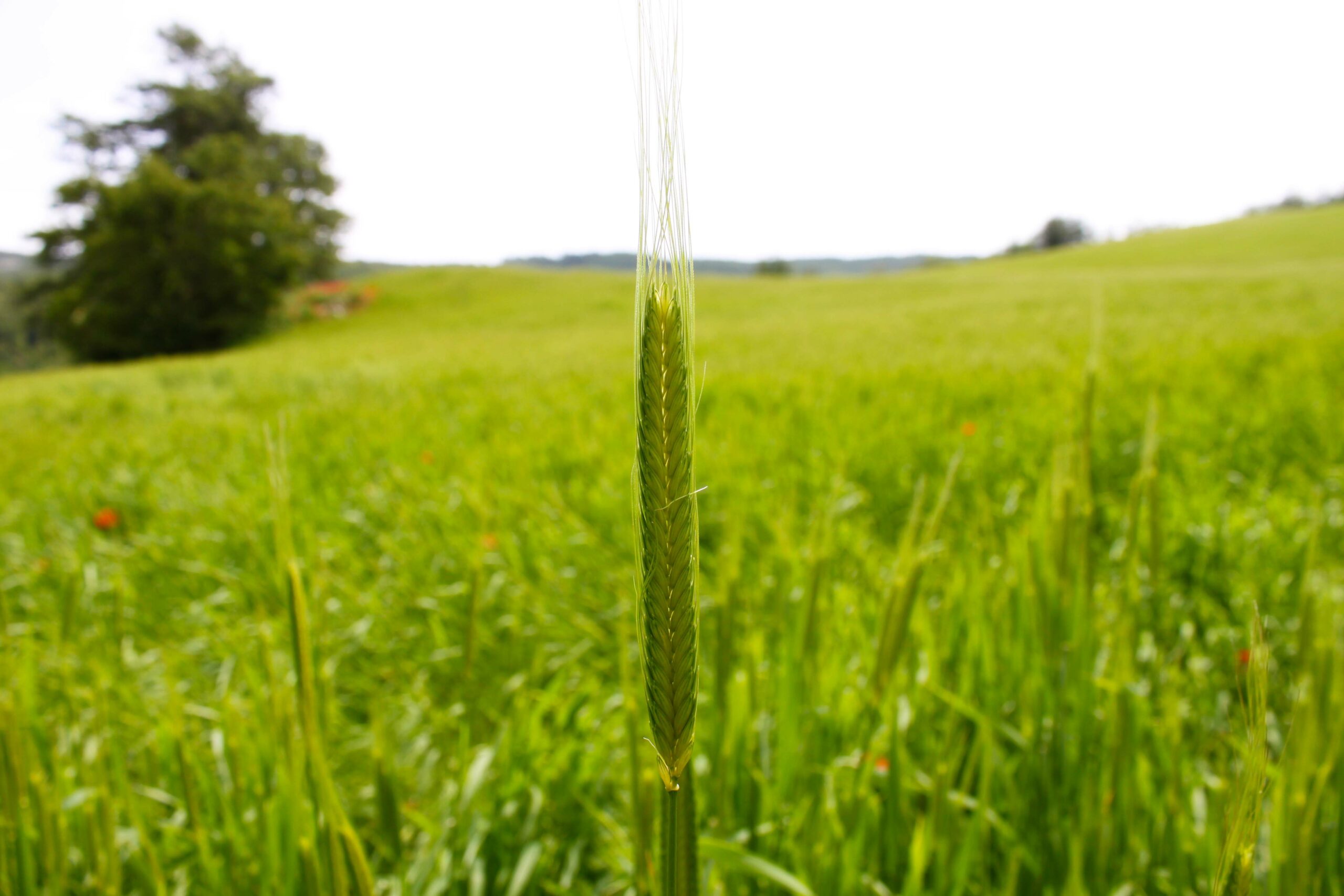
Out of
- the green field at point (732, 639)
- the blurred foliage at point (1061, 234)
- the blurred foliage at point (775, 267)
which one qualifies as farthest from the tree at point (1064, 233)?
the green field at point (732, 639)

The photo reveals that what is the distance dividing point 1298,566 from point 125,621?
11.1 feet

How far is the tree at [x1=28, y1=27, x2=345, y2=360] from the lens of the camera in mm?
24672

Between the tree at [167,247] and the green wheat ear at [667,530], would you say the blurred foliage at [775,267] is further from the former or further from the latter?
the green wheat ear at [667,530]

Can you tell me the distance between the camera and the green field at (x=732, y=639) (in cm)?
94

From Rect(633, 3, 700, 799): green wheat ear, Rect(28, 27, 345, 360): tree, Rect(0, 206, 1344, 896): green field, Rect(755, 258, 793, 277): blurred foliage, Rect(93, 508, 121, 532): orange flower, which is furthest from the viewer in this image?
Rect(755, 258, 793, 277): blurred foliage

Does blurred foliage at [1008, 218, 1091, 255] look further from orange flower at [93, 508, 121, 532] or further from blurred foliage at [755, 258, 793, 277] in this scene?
orange flower at [93, 508, 121, 532]

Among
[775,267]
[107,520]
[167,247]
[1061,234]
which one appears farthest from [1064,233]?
[107,520]

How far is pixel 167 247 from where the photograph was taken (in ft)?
82.1

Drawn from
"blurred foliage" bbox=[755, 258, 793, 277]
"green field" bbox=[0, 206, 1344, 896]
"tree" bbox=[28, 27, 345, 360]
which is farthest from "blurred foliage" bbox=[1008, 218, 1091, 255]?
"green field" bbox=[0, 206, 1344, 896]

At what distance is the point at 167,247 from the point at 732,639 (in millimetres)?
30214

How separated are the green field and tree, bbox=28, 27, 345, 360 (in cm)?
2398

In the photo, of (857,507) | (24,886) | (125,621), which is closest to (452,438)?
(125,621)

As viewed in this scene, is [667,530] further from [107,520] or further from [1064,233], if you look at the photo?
[1064,233]

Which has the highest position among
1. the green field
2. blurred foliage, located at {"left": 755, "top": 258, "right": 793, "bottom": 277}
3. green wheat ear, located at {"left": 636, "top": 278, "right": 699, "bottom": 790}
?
blurred foliage, located at {"left": 755, "top": 258, "right": 793, "bottom": 277}
